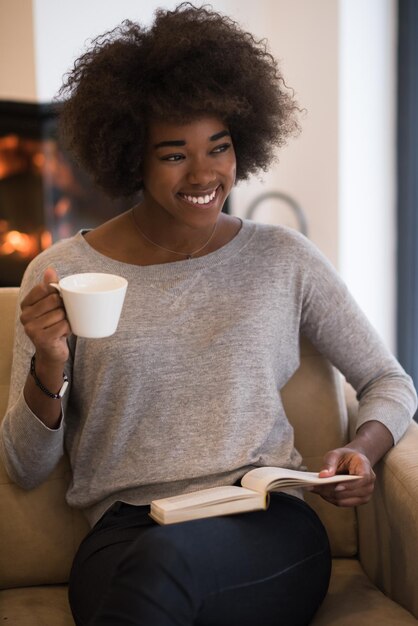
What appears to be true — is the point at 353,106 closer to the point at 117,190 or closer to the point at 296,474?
the point at 117,190

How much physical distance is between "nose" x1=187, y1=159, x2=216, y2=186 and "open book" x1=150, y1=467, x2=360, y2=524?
0.49 metres

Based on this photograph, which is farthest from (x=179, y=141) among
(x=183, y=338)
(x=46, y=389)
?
(x=46, y=389)

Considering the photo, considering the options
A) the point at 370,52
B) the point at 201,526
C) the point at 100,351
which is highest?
the point at 370,52

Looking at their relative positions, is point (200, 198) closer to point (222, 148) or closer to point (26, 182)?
point (222, 148)

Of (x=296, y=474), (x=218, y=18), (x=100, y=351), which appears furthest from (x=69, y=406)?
(x=218, y=18)

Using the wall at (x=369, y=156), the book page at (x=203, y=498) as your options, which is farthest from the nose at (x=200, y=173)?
the wall at (x=369, y=156)

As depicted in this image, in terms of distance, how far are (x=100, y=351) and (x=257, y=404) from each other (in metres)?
0.28

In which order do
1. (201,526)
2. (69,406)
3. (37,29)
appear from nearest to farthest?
1. (201,526)
2. (69,406)
3. (37,29)

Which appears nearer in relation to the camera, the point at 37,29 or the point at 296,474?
the point at 296,474

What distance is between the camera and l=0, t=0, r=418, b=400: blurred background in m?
3.34

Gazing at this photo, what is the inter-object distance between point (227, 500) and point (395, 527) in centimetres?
33

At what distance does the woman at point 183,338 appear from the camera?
1450mm

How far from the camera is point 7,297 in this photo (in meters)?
1.68

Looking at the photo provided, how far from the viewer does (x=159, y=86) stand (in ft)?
4.97
